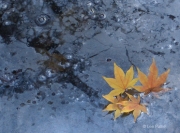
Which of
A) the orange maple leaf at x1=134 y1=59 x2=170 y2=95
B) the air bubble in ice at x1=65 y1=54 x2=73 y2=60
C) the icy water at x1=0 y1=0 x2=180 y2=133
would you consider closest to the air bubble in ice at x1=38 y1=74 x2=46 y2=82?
the icy water at x1=0 y1=0 x2=180 y2=133

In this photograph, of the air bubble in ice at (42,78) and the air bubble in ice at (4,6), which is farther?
the air bubble in ice at (4,6)

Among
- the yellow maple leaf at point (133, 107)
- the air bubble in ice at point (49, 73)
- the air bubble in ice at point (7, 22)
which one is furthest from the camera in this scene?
the air bubble in ice at point (7, 22)

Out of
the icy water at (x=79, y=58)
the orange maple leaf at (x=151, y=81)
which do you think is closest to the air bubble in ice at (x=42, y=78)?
the icy water at (x=79, y=58)

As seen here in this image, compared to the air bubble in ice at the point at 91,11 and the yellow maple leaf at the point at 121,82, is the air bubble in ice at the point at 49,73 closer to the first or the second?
the yellow maple leaf at the point at 121,82

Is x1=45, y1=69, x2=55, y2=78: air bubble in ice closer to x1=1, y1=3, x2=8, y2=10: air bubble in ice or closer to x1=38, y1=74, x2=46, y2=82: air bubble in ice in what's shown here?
x1=38, y1=74, x2=46, y2=82: air bubble in ice

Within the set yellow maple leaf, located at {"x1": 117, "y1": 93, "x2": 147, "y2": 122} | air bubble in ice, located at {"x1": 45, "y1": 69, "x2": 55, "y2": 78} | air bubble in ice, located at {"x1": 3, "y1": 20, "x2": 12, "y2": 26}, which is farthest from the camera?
air bubble in ice, located at {"x1": 3, "y1": 20, "x2": 12, "y2": 26}

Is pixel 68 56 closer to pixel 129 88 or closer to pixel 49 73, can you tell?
pixel 49 73
